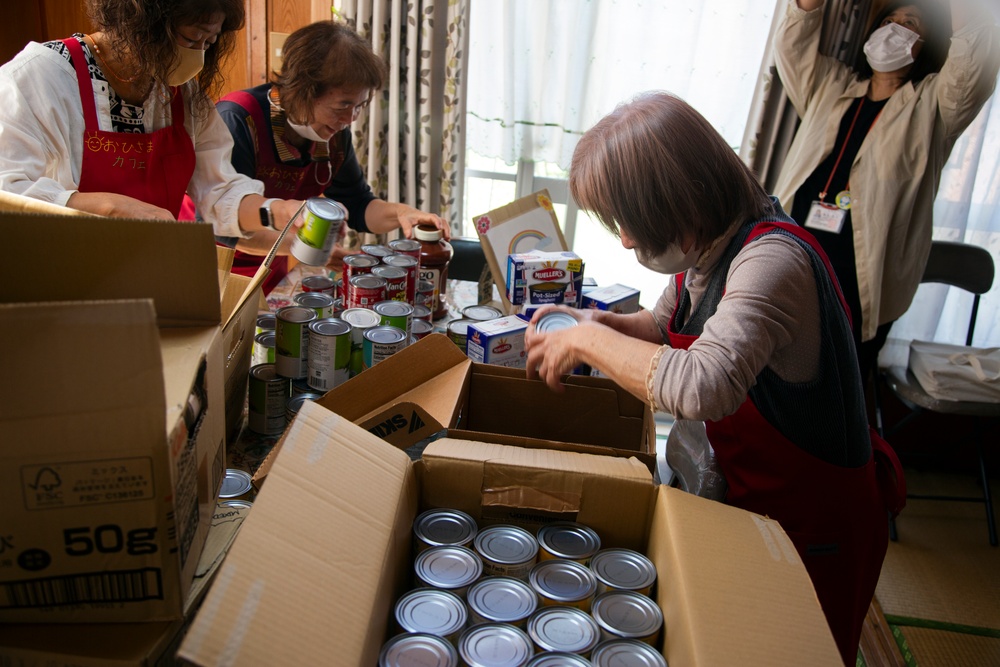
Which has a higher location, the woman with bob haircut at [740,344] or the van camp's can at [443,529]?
the woman with bob haircut at [740,344]

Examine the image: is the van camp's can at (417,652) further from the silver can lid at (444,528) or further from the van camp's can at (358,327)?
the van camp's can at (358,327)

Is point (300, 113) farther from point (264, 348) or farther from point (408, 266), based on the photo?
point (264, 348)

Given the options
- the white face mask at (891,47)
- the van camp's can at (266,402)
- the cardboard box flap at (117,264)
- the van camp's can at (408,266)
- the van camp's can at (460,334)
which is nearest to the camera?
the cardboard box flap at (117,264)

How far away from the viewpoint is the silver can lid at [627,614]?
90 cm

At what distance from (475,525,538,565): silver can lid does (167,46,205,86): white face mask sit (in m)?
1.26

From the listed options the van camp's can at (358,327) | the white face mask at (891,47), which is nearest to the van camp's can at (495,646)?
the van camp's can at (358,327)

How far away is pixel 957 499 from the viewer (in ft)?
9.70

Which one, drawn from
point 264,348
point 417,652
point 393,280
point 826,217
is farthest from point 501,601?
point 826,217

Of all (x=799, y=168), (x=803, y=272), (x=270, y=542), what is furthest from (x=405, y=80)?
(x=270, y=542)

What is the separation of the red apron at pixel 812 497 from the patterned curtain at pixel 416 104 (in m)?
2.10

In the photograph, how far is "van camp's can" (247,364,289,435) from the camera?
1.31 metres

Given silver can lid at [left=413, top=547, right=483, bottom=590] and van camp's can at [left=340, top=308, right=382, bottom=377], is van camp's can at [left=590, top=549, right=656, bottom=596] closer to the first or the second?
silver can lid at [left=413, top=547, right=483, bottom=590]

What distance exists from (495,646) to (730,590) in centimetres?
29

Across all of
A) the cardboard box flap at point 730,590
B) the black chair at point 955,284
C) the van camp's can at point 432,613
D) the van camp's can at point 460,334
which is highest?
the cardboard box flap at point 730,590
